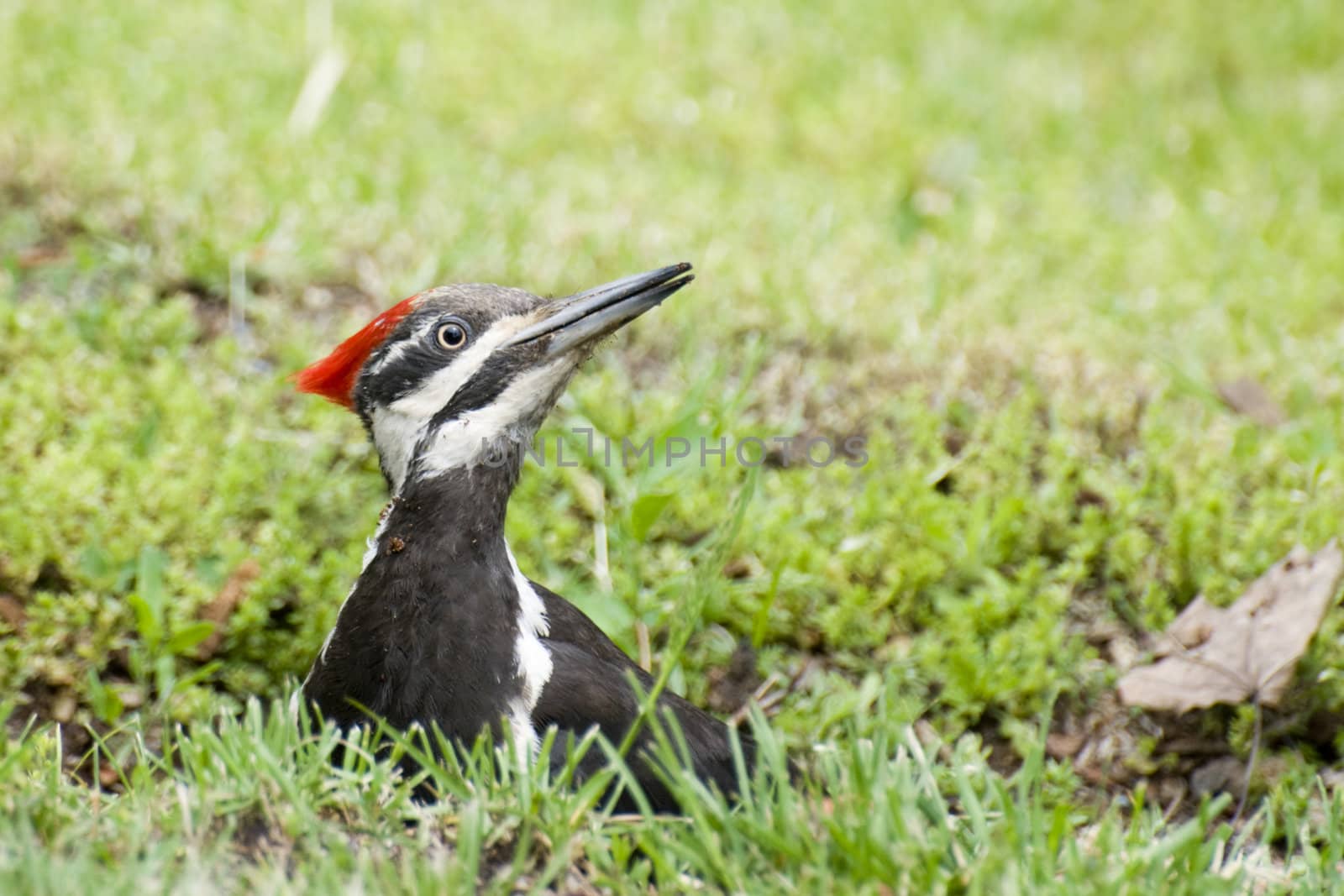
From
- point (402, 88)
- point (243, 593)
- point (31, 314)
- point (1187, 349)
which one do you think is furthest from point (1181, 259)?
point (31, 314)

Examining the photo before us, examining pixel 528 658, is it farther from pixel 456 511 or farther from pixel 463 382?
pixel 463 382

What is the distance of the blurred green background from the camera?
379 cm

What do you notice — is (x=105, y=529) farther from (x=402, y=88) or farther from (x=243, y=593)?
(x=402, y=88)

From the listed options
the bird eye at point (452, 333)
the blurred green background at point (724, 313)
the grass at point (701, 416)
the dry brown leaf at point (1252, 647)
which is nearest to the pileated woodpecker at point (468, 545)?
the bird eye at point (452, 333)

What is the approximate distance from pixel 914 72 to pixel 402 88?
254cm

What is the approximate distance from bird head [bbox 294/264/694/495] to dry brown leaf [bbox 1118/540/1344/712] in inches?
66.9

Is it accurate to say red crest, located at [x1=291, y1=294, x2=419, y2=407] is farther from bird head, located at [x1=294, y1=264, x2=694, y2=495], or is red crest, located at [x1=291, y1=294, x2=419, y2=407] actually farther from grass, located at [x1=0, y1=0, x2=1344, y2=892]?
grass, located at [x1=0, y1=0, x2=1344, y2=892]

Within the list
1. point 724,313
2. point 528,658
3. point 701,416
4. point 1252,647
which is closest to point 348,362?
point 528,658

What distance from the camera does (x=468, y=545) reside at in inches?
117

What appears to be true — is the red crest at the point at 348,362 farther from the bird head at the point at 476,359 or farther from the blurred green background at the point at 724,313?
the blurred green background at the point at 724,313

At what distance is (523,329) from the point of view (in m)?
3.04

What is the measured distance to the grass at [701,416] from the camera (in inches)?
94.9

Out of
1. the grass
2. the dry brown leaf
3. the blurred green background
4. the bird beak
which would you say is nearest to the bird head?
the bird beak

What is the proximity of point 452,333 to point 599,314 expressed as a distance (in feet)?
1.08
